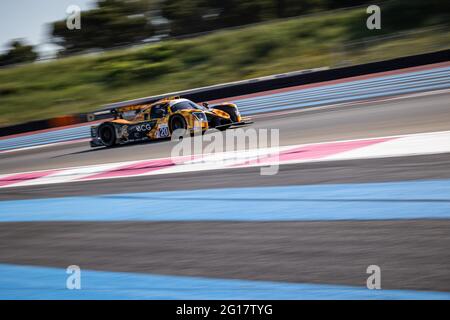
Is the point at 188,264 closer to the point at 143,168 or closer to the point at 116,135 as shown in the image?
the point at 143,168

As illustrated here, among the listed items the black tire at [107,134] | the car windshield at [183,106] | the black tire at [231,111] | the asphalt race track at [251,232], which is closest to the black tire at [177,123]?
the car windshield at [183,106]

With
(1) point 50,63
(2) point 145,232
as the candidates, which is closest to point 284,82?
(2) point 145,232

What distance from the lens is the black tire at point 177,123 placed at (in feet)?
41.5

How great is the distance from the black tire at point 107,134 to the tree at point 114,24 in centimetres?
3704

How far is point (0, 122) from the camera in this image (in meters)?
31.1

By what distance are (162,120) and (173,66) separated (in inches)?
829

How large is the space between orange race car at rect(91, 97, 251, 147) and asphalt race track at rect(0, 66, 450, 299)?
3613 mm

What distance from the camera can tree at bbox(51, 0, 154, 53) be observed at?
2025 inches
